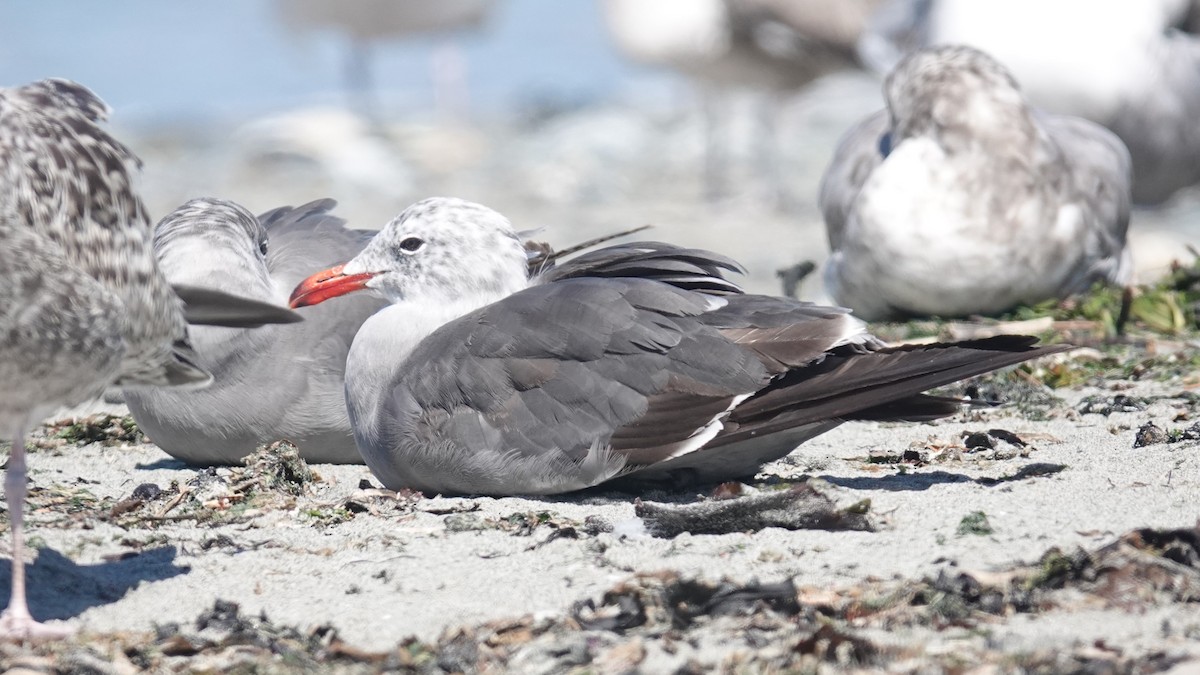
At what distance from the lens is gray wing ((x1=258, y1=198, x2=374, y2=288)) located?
5.62 m

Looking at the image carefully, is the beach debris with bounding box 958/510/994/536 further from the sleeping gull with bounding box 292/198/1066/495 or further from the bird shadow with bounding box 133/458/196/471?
the bird shadow with bounding box 133/458/196/471

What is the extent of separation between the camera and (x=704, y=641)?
127 inches

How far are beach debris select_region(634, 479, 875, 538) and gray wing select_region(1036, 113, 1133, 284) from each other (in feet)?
11.8

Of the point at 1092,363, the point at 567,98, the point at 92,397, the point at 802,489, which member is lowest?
the point at 567,98

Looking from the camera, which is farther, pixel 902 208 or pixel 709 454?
pixel 902 208

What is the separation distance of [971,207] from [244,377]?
10.8 feet

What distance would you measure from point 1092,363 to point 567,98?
15774 millimetres

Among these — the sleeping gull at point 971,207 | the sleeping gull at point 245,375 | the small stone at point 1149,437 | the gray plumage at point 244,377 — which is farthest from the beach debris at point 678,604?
the sleeping gull at point 971,207

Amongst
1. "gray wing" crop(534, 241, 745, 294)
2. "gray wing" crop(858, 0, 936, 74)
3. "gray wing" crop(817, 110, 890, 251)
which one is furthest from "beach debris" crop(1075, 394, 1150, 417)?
"gray wing" crop(858, 0, 936, 74)

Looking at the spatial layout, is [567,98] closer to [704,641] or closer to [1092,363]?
[1092,363]

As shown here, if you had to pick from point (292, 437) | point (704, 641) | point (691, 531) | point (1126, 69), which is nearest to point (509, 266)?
point (292, 437)

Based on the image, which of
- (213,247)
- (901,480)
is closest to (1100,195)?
(901,480)

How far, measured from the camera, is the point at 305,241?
228 inches

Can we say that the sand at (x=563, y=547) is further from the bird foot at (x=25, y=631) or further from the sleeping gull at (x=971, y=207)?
the sleeping gull at (x=971, y=207)
